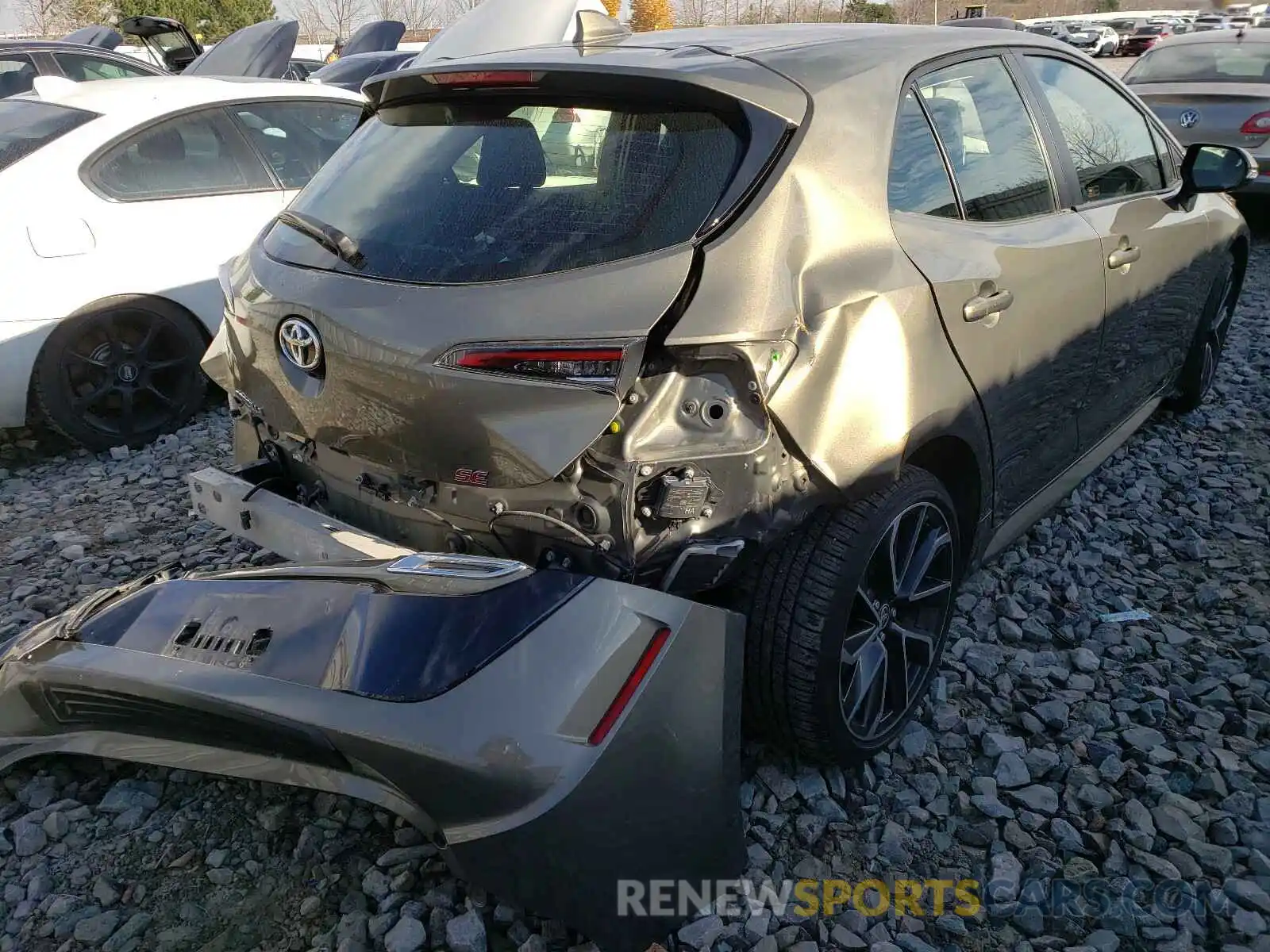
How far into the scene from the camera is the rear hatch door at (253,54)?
7.29 metres

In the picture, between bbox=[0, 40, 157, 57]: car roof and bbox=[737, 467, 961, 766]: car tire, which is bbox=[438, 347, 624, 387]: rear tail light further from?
bbox=[0, 40, 157, 57]: car roof

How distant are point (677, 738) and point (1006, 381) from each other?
1.50 m

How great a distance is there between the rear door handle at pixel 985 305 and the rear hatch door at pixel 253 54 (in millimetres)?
6247

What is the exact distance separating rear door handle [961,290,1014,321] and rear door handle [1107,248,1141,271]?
0.79m

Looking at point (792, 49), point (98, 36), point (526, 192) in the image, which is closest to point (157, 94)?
point (526, 192)

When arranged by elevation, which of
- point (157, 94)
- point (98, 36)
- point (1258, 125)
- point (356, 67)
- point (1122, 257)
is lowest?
point (1258, 125)

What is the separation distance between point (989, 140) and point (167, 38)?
31.9 feet

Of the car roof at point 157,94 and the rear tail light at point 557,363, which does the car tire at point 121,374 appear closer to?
the car roof at point 157,94

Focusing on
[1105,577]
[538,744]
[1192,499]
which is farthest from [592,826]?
[1192,499]

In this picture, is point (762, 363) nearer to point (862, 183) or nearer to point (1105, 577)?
point (862, 183)

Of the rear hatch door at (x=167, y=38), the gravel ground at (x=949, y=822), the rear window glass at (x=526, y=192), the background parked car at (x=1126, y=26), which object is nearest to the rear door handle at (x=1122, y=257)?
the gravel ground at (x=949, y=822)

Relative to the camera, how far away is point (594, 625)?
6.14ft

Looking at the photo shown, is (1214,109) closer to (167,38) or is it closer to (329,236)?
(329,236)

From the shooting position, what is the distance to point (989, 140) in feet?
9.62
